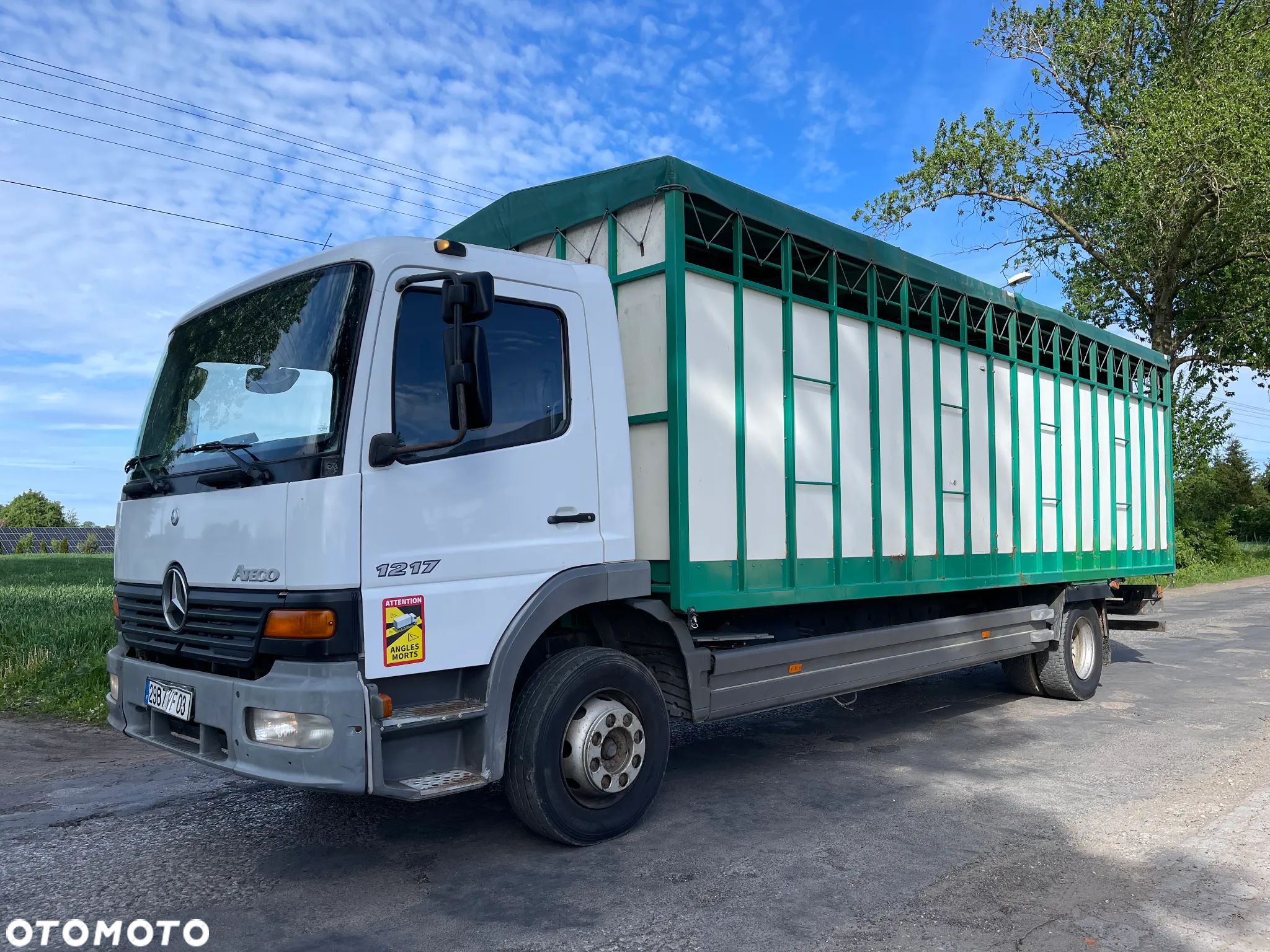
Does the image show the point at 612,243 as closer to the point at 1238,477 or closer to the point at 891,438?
the point at 891,438

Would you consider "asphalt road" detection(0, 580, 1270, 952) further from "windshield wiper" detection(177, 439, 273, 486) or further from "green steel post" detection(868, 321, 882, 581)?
"windshield wiper" detection(177, 439, 273, 486)

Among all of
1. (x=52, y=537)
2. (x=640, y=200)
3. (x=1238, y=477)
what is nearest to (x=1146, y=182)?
(x=640, y=200)

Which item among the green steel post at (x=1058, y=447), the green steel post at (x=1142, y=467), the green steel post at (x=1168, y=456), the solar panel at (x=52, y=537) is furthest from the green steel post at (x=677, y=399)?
the solar panel at (x=52, y=537)

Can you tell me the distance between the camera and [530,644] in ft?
13.8

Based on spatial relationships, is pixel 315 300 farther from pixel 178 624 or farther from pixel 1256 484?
pixel 1256 484

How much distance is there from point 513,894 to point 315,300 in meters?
2.61

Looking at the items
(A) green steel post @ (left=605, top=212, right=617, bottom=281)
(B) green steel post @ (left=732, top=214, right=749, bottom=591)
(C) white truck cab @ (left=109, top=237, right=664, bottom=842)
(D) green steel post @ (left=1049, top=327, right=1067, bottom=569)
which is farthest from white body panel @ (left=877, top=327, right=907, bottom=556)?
(D) green steel post @ (left=1049, top=327, right=1067, bottom=569)

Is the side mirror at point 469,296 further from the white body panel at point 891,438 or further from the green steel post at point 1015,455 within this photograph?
the green steel post at point 1015,455

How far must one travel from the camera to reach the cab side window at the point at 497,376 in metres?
4.00

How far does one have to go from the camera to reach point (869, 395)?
6184 mm

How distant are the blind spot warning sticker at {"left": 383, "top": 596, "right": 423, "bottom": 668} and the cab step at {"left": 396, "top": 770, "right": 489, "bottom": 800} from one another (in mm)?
470

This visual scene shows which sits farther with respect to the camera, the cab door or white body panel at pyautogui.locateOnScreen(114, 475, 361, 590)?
the cab door

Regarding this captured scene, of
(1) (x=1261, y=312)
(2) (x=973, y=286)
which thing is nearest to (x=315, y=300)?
(2) (x=973, y=286)

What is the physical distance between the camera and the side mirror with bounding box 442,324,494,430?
12.3 feet
